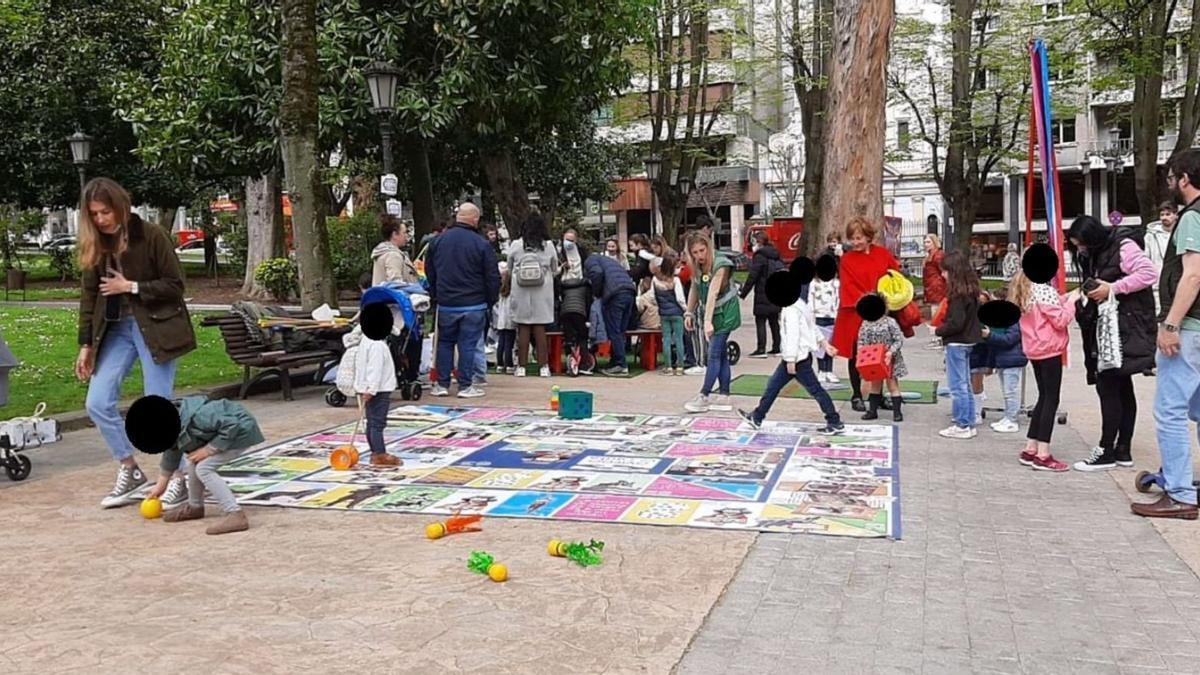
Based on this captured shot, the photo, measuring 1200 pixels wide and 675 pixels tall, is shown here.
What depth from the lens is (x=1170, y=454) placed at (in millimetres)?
5957

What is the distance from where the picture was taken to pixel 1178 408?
586cm

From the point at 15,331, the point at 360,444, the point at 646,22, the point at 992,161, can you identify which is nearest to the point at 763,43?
the point at 992,161

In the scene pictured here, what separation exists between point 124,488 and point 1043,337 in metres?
5.91

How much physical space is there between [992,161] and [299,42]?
27.1 m

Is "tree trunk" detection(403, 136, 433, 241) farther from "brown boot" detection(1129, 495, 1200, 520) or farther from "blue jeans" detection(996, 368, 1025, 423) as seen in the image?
"brown boot" detection(1129, 495, 1200, 520)

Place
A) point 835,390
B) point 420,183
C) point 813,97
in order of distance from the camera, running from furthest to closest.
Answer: point 813,97 → point 420,183 → point 835,390

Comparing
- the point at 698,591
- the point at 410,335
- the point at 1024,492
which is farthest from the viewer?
the point at 410,335

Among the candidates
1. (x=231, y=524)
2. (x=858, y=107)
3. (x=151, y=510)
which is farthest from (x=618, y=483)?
(x=858, y=107)

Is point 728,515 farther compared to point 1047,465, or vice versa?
point 1047,465

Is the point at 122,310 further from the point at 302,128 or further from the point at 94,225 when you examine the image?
the point at 302,128

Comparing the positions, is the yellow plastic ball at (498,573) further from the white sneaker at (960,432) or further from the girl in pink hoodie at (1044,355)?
the white sneaker at (960,432)

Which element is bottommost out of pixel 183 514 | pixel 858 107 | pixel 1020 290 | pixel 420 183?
pixel 183 514

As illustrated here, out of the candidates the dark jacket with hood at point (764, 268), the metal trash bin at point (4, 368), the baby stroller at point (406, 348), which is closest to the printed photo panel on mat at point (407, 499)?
the metal trash bin at point (4, 368)

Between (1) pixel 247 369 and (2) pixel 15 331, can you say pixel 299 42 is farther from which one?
(2) pixel 15 331
